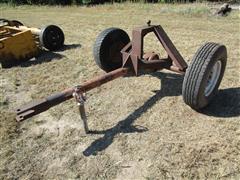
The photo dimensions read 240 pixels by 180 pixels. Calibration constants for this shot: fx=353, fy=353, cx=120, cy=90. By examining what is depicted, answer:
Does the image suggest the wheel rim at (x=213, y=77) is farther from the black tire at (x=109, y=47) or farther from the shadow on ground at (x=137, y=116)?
the black tire at (x=109, y=47)

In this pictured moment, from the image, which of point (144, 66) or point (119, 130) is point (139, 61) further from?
point (119, 130)

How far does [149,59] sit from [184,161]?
2.03 metres

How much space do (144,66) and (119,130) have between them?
1128 mm

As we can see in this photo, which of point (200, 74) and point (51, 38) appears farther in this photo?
point (51, 38)

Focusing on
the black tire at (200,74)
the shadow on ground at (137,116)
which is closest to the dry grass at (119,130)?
the shadow on ground at (137,116)

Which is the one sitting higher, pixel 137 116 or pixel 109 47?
pixel 109 47

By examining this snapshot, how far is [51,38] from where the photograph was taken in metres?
7.92

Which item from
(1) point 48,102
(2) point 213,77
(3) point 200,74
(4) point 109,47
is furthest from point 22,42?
(3) point 200,74

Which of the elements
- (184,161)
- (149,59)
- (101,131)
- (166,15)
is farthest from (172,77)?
(166,15)

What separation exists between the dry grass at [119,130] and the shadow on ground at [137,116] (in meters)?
0.01

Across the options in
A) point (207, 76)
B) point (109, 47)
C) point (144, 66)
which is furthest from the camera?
point (109, 47)

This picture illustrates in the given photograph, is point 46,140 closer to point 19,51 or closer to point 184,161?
point 184,161

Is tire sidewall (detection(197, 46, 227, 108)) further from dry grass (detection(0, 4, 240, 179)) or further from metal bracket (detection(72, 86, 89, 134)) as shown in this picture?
metal bracket (detection(72, 86, 89, 134))

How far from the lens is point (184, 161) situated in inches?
155
